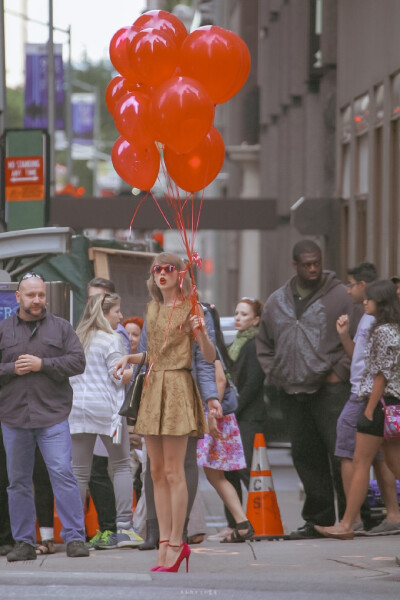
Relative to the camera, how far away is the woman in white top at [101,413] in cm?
1054

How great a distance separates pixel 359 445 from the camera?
10023mm

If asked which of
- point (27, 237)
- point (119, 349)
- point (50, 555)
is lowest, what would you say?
point (50, 555)

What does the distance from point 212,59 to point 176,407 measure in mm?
2249

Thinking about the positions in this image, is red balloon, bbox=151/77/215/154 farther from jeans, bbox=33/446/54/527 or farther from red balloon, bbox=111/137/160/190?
jeans, bbox=33/446/54/527

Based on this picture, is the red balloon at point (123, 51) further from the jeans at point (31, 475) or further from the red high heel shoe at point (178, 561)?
the red high heel shoe at point (178, 561)

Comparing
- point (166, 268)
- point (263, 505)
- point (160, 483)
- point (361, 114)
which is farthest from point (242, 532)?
Result: point (361, 114)

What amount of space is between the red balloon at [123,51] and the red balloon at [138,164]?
0.51 metres

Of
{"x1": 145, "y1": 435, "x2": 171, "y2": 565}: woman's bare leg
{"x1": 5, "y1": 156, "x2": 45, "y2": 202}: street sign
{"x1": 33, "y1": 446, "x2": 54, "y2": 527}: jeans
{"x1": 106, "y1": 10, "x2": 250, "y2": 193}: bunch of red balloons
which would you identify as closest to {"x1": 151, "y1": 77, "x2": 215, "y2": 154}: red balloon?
{"x1": 106, "y1": 10, "x2": 250, "y2": 193}: bunch of red balloons

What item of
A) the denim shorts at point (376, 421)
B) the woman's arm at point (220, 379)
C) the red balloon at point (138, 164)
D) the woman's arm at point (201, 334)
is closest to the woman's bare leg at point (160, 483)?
the woman's arm at point (201, 334)

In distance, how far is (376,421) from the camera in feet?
32.5

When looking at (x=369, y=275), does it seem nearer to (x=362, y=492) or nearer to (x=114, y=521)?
(x=362, y=492)

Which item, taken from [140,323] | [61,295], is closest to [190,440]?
[61,295]

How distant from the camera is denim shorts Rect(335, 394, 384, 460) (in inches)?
405

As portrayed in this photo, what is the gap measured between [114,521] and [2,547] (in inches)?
41.8
